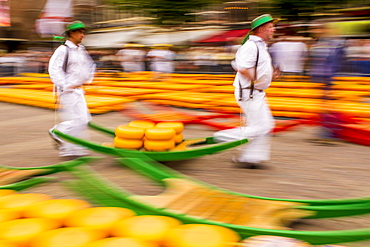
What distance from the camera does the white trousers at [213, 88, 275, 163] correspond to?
14.4 ft

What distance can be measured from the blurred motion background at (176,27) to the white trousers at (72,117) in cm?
709

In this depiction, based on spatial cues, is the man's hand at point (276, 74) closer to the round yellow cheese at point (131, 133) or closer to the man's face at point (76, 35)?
the round yellow cheese at point (131, 133)

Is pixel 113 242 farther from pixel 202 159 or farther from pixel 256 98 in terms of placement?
pixel 202 159

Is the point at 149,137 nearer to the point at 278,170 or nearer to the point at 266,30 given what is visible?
the point at 278,170

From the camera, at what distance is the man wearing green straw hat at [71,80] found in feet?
16.1

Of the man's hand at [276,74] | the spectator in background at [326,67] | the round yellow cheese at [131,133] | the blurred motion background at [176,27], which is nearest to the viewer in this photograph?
the round yellow cheese at [131,133]

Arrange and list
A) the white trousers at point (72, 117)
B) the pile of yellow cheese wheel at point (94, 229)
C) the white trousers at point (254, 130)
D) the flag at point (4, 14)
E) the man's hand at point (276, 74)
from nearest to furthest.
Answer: the pile of yellow cheese wheel at point (94, 229)
the white trousers at point (254, 130)
the man's hand at point (276, 74)
the white trousers at point (72, 117)
the flag at point (4, 14)

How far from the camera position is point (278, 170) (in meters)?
4.63

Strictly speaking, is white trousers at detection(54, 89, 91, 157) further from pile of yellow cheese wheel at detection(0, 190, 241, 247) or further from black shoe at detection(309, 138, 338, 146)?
black shoe at detection(309, 138, 338, 146)

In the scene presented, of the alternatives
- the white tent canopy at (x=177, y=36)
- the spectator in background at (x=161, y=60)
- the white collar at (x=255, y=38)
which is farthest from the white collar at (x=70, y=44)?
the white tent canopy at (x=177, y=36)

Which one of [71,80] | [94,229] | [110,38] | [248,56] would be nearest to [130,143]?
[71,80]

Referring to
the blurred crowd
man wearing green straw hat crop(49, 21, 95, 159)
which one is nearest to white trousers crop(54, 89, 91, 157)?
man wearing green straw hat crop(49, 21, 95, 159)

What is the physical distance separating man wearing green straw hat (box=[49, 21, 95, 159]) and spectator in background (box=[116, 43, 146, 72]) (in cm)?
1194

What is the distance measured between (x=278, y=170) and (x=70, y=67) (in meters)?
2.64
